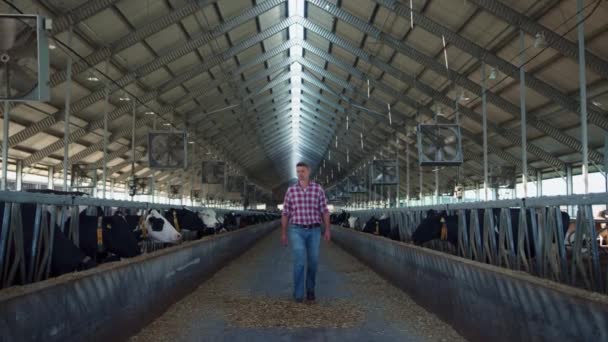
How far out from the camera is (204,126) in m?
33.5

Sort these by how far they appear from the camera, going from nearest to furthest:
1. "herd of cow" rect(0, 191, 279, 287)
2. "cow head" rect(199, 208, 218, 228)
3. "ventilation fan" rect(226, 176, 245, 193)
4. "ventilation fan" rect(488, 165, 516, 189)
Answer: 1. "herd of cow" rect(0, 191, 279, 287)
2. "cow head" rect(199, 208, 218, 228)
3. "ventilation fan" rect(488, 165, 516, 189)
4. "ventilation fan" rect(226, 176, 245, 193)

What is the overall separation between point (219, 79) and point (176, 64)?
3.25 metres

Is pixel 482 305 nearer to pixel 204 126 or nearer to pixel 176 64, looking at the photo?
pixel 176 64

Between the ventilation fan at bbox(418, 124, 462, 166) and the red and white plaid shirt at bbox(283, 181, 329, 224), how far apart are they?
37.9 ft

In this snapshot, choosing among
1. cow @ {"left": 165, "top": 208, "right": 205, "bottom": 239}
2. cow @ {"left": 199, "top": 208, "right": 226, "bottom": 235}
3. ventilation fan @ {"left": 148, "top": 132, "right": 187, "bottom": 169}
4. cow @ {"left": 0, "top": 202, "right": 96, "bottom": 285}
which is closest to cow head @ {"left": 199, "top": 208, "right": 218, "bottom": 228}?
cow @ {"left": 199, "top": 208, "right": 226, "bottom": 235}

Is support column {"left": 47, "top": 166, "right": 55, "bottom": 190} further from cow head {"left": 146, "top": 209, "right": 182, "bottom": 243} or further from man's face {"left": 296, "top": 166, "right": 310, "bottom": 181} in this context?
man's face {"left": 296, "top": 166, "right": 310, "bottom": 181}

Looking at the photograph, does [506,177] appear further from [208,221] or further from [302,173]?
[302,173]

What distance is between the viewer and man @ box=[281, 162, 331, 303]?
22.1 feet

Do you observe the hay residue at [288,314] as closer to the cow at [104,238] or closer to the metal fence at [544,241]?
the cow at [104,238]

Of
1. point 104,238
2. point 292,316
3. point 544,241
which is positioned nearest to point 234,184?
point 104,238

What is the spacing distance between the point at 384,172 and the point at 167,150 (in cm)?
1294

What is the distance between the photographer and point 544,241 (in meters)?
5.64

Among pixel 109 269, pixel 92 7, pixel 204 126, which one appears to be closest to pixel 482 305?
pixel 109 269

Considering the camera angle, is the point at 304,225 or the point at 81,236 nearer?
the point at 81,236
